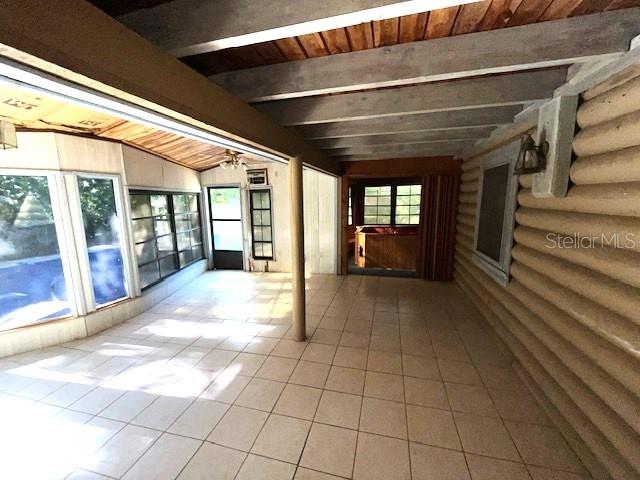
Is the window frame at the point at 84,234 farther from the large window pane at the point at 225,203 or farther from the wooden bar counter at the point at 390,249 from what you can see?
the wooden bar counter at the point at 390,249

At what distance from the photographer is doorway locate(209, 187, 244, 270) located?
6102 millimetres

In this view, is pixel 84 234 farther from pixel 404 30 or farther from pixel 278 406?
pixel 404 30

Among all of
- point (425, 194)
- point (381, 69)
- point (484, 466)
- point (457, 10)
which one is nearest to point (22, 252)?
point (381, 69)

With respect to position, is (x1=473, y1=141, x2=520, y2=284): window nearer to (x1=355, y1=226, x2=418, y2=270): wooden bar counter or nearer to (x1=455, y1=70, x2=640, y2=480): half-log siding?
(x1=455, y1=70, x2=640, y2=480): half-log siding

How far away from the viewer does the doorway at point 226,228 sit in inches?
240

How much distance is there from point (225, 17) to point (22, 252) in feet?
11.8

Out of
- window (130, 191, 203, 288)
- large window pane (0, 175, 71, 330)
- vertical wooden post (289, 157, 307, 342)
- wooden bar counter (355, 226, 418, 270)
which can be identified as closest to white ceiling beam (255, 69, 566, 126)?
vertical wooden post (289, 157, 307, 342)

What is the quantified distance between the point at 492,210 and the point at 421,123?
1.46 metres

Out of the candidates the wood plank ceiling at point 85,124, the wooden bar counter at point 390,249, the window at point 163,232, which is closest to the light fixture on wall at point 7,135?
the wood plank ceiling at point 85,124

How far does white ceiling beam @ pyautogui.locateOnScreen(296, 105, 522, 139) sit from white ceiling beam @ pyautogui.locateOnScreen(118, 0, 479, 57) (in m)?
1.60

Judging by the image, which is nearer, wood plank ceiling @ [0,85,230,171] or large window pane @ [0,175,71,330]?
wood plank ceiling @ [0,85,230,171]

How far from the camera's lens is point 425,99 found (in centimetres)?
211

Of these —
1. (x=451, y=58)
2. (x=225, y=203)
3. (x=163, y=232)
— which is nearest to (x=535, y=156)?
(x=451, y=58)

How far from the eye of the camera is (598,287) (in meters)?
1.55
